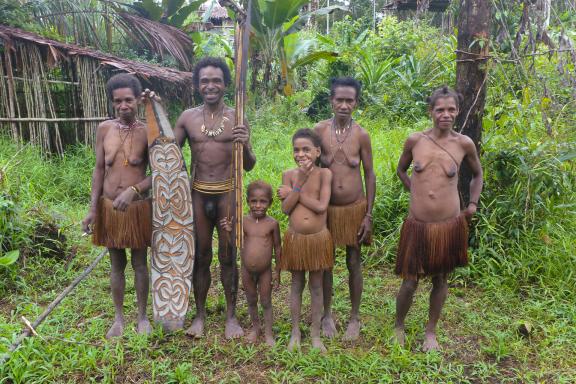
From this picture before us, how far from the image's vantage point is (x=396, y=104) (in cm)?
830

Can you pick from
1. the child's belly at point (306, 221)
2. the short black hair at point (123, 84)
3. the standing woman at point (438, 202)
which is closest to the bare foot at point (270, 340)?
the child's belly at point (306, 221)

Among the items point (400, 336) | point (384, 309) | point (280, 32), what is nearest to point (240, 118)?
point (400, 336)

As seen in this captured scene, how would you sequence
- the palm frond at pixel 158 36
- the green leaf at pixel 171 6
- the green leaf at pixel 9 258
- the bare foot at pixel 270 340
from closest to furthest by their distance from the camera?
the bare foot at pixel 270 340 → the green leaf at pixel 9 258 → the palm frond at pixel 158 36 → the green leaf at pixel 171 6

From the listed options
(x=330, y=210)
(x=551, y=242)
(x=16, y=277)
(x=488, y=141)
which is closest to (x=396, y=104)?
(x=488, y=141)

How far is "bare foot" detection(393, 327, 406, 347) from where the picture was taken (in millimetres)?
3060

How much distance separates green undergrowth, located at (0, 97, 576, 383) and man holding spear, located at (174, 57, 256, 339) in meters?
0.45

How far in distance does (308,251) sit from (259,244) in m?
0.33

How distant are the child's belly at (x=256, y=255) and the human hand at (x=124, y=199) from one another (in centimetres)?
78

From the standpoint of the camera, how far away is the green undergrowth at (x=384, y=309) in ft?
8.98

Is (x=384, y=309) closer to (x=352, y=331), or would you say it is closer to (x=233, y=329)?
(x=352, y=331)

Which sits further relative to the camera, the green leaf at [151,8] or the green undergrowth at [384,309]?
the green leaf at [151,8]

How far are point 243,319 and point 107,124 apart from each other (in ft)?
5.46

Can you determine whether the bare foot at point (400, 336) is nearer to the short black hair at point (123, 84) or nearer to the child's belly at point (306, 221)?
the child's belly at point (306, 221)

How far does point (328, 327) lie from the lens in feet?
10.6
